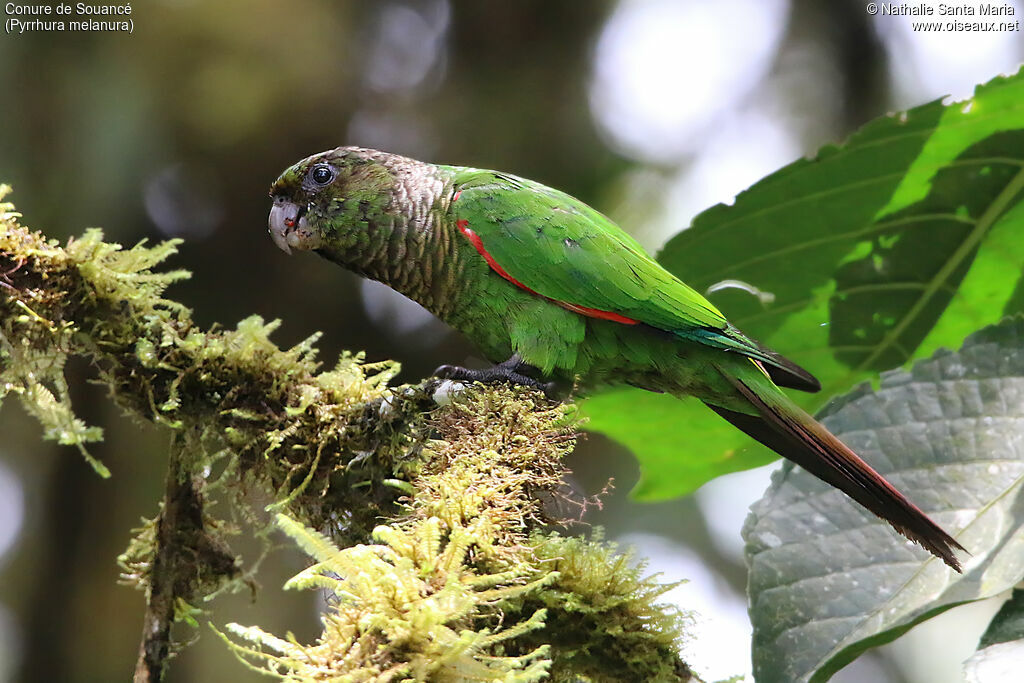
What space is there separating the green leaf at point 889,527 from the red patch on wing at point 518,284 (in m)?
0.83

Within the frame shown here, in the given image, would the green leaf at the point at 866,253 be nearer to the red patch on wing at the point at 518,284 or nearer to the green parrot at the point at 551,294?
the green parrot at the point at 551,294

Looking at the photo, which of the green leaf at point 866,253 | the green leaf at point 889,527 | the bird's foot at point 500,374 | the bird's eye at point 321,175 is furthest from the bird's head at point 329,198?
the green leaf at point 889,527

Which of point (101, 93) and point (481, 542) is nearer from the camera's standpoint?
point (481, 542)

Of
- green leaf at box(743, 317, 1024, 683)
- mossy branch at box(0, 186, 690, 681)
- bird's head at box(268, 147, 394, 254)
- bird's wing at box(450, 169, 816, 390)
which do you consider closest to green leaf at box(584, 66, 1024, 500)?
bird's wing at box(450, 169, 816, 390)

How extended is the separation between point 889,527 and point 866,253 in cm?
92

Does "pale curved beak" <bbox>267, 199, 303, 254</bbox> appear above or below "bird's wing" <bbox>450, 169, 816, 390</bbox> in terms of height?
above

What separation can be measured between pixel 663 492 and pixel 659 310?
66cm

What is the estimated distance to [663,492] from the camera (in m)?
3.06

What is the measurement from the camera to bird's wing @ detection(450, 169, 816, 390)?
308 cm

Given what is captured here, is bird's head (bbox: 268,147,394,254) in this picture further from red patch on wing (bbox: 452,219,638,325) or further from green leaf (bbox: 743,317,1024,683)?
green leaf (bbox: 743,317,1024,683)

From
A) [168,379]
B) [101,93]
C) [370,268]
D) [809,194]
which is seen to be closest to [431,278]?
[370,268]

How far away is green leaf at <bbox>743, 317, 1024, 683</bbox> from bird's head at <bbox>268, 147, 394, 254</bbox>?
1.94 metres

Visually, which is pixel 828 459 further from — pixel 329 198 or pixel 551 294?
pixel 329 198

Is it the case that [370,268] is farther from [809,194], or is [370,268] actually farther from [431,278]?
[809,194]
